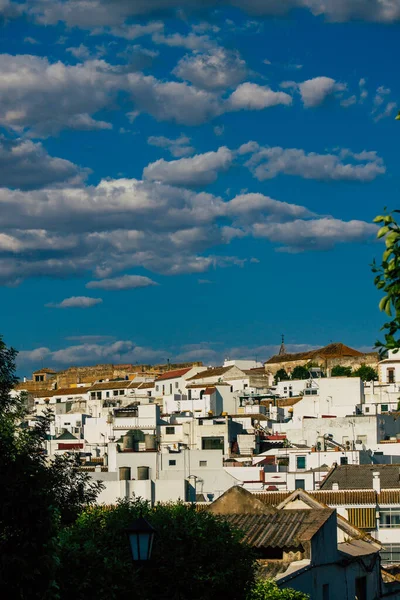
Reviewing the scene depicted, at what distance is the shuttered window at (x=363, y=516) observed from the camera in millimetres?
45469

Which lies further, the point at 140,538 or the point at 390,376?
the point at 390,376

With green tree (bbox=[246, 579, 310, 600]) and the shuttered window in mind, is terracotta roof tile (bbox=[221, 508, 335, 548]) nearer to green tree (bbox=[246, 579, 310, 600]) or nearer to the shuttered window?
green tree (bbox=[246, 579, 310, 600])

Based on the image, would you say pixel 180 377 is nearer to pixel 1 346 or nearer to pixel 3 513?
pixel 1 346

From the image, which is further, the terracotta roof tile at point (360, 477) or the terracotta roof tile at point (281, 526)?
the terracotta roof tile at point (360, 477)

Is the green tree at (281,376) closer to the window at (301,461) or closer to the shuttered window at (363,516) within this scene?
the window at (301,461)

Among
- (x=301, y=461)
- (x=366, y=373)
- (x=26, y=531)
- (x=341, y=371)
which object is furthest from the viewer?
(x=341, y=371)

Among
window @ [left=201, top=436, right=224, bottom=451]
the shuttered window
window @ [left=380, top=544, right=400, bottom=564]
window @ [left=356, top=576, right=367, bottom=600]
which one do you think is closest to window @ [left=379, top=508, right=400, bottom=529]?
Result: the shuttered window

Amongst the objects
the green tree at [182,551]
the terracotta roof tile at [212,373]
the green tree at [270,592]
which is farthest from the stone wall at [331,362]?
the green tree at [182,551]

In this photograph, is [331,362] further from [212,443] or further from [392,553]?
[392,553]

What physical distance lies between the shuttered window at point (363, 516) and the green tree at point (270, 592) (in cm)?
2505

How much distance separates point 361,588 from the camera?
84.4 feet

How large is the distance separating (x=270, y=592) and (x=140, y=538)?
7.02 meters

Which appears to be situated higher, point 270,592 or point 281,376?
point 281,376

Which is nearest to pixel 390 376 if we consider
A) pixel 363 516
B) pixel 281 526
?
pixel 363 516
